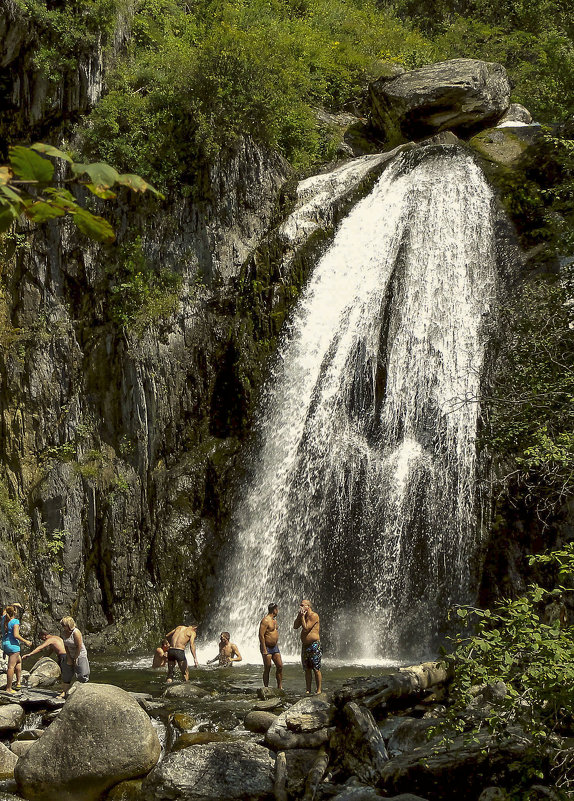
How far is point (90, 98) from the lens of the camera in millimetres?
22859

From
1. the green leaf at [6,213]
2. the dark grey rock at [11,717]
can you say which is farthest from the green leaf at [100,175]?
the dark grey rock at [11,717]

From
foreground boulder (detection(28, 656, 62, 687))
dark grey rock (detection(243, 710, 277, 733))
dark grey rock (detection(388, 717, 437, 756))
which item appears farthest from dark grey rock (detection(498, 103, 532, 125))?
dark grey rock (detection(388, 717, 437, 756))

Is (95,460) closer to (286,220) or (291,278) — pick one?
(291,278)

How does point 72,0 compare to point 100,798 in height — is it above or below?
above

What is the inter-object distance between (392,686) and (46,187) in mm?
8100

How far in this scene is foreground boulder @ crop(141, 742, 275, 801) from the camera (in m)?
8.78

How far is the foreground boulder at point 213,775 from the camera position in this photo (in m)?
8.78

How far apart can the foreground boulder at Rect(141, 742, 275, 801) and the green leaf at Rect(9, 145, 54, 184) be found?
8.04 meters

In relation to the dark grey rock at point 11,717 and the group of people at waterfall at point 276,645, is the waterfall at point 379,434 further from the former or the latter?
the dark grey rock at point 11,717

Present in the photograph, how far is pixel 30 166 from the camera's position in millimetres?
2504

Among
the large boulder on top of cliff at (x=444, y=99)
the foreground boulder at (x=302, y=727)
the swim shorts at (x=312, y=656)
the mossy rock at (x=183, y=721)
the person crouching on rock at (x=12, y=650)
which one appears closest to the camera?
the foreground boulder at (x=302, y=727)

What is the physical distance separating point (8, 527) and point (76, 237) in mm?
8071

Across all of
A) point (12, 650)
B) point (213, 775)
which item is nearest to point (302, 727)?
point (213, 775)

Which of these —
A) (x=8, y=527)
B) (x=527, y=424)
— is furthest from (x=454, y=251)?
(x=8, y=527)
